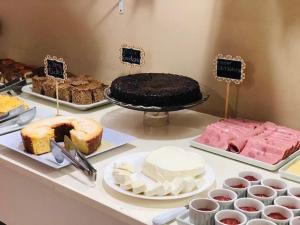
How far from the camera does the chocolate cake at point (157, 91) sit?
5.04 feet

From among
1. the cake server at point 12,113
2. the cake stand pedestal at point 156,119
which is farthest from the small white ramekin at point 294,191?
the cake server at point 12,113

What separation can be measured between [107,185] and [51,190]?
0.70 feet

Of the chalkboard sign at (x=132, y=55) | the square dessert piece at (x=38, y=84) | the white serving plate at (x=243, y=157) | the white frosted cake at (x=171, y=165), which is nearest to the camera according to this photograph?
the white frosted cake at (x=171, y=165)

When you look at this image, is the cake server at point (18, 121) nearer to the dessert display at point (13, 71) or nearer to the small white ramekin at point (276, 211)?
the dessert display at point (13, 71)

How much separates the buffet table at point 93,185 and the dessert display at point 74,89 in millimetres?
64

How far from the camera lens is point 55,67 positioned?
174 cm

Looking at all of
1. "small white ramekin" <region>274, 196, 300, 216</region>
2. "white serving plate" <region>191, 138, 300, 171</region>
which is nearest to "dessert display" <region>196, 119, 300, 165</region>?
"white serving plate" <region>191, 138, 300, 171</region>

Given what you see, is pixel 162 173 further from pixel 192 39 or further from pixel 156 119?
pixel 192 39

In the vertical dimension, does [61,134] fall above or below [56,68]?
below

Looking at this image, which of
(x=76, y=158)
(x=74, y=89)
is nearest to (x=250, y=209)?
(x=76, y=158)

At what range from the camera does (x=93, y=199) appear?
1.20 m

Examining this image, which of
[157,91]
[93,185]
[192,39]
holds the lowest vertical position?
[93,185]

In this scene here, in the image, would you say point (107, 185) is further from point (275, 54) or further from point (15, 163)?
point (275, 54)

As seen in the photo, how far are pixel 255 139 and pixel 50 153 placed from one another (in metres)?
0.57
